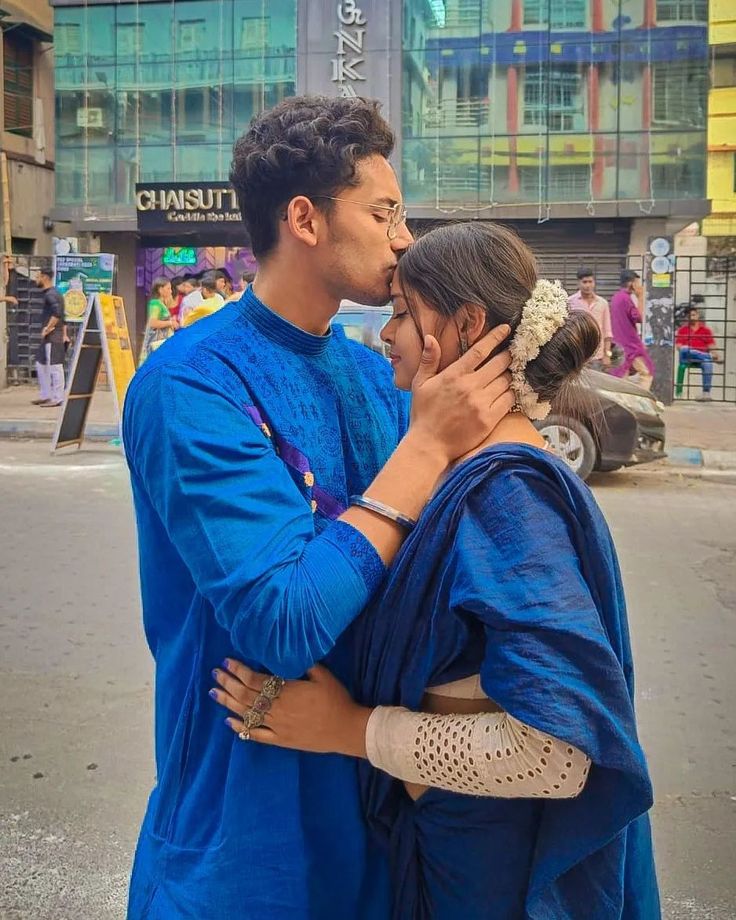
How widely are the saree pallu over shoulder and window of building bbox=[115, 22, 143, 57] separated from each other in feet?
74.5

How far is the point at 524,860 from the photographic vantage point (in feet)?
4.46

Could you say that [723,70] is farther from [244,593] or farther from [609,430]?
[244,593]

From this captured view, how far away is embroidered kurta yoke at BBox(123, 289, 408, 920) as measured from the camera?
51.0 inches

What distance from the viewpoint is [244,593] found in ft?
4.20

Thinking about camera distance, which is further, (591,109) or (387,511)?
(591,109)

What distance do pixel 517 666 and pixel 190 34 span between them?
22.6 metres

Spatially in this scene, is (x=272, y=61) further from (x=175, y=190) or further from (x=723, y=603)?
(x=723, y=603)

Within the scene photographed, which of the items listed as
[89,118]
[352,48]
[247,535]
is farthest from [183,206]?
[247,535]

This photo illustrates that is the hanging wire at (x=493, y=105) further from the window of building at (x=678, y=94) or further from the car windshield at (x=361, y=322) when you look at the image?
the car windshield at (x=361, y=322)

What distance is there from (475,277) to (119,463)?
30.1ft

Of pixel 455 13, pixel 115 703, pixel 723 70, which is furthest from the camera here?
pixel 723 70

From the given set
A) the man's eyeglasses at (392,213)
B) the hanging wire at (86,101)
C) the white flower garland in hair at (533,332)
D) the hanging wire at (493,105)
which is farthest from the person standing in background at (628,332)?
the hanging wire at (86,101)

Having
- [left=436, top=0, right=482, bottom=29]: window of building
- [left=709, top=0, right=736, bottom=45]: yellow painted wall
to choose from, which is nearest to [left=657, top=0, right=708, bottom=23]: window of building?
[left=436, top=0, right=482, bottom=29]: window of building

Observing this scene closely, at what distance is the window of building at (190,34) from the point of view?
70.2 ft
